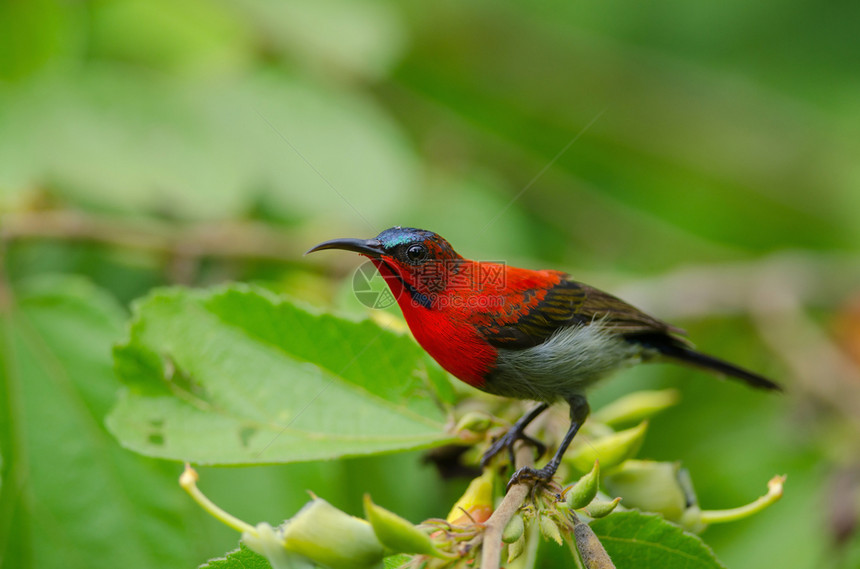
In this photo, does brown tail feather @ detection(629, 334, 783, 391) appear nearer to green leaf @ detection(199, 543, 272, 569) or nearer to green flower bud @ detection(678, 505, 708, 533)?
green flower bud @ detection(678, 505, 708, 533)

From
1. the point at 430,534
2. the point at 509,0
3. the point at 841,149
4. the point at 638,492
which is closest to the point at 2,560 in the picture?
the point at 430,534

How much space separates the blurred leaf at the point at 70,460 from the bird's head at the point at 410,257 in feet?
3.89

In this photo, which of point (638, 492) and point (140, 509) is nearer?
point (638, 492)

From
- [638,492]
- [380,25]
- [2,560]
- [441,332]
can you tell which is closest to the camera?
[638,492]

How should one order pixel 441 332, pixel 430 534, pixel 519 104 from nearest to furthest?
pixel 430 534, pixel 441 332, pixel 519 104

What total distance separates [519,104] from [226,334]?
4373mm

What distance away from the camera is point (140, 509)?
2.78 metres

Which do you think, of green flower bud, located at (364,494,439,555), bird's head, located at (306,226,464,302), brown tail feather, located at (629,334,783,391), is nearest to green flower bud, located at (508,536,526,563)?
green flower bud, located at (364,494,439,555)

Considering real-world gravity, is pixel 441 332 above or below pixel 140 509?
above

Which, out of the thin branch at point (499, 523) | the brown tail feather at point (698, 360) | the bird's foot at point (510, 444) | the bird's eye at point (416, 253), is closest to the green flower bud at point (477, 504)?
the bird's foot at point (510, 444)

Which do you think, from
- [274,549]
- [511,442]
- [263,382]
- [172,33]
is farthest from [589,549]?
[172,33]

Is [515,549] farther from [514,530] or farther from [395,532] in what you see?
[395,532]

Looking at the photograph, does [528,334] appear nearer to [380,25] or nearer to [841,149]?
[380,25]

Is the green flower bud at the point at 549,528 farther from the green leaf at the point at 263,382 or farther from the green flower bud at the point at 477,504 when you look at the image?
the green leaf at the point at 263,382
